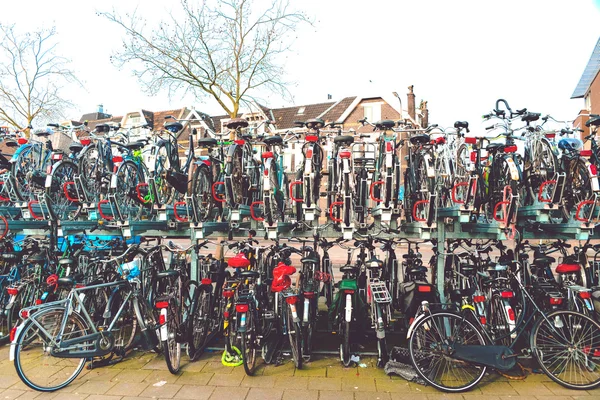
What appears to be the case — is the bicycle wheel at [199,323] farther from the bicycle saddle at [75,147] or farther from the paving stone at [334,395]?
the bicycle saddle at [75,147]

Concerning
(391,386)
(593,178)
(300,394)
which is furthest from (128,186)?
(593,178)

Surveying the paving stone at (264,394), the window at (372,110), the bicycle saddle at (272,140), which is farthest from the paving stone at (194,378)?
the window at (372,110)

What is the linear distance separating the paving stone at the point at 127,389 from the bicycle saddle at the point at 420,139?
435 centimetres

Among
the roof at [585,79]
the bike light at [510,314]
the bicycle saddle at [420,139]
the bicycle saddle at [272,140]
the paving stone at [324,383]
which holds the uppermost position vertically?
the roof at [585,79]

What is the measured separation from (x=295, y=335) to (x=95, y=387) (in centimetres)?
210

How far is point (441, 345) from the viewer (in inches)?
161

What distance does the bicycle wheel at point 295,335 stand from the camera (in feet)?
14.4

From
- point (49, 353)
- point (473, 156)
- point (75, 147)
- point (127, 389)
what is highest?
point (75, 147)

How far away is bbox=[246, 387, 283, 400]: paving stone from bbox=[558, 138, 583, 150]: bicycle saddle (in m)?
4.52

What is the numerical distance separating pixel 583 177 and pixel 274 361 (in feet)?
14.1

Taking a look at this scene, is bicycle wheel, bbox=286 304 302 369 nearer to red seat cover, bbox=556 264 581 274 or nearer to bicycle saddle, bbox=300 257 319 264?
bicycle saddle, bbox=300 257 319 264

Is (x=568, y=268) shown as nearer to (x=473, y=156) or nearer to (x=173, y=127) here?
(x=473, y=156)

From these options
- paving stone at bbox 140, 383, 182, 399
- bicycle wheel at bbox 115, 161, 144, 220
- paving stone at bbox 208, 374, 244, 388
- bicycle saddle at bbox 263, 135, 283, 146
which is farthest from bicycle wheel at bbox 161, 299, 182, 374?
bicycle saddle at bbox 263, 135, 283, 146

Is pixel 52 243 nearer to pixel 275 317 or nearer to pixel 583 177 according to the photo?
pixel 275 317
